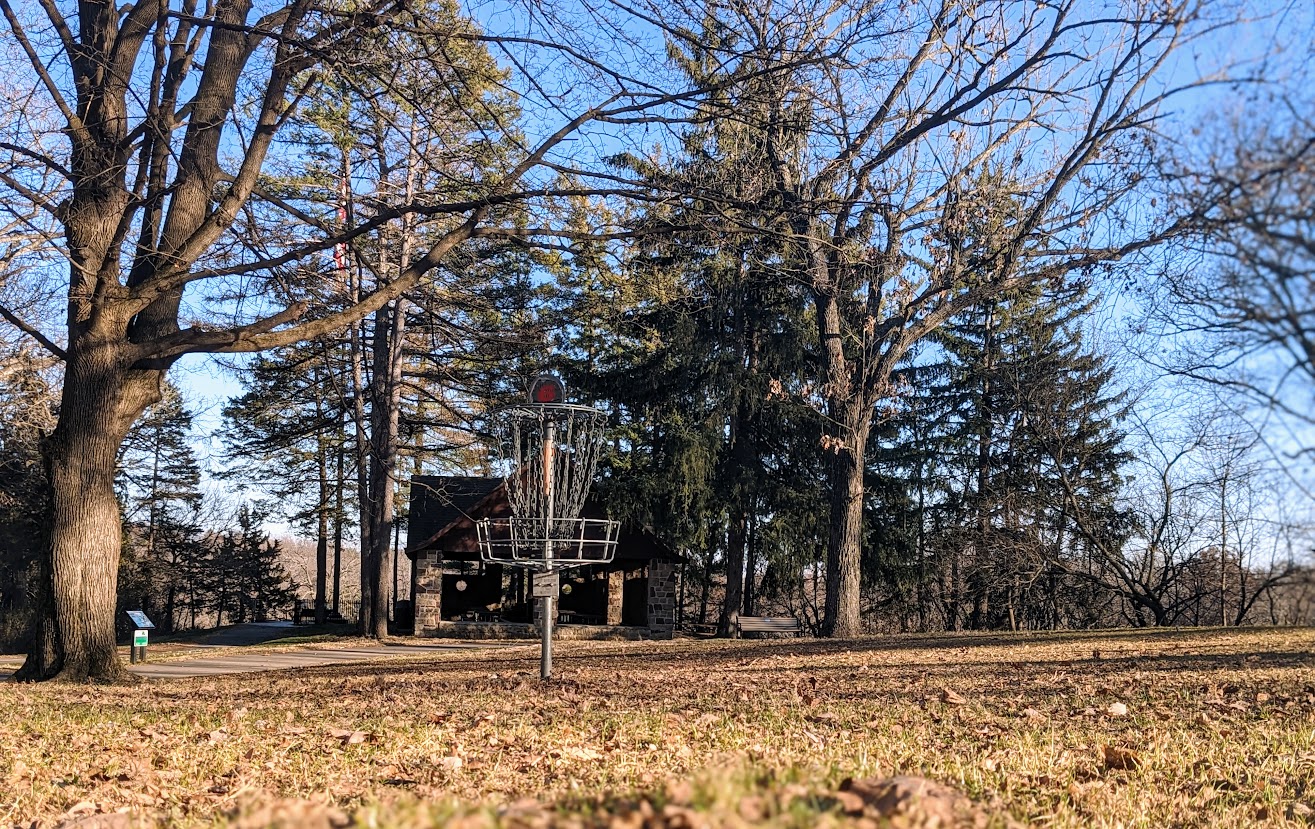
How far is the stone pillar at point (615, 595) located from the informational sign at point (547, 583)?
59.4ft

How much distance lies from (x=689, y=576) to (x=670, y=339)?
806 cm

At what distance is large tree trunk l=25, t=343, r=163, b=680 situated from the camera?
33.0 feet

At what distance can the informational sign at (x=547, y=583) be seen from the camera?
9.44 metres

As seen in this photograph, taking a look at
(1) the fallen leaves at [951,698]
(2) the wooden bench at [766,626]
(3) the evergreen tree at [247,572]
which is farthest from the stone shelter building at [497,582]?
(1) the fallen leaves at [951,698]

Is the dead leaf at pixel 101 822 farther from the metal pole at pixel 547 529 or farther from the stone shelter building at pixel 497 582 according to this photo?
the stone shelter building at pixel 497 582

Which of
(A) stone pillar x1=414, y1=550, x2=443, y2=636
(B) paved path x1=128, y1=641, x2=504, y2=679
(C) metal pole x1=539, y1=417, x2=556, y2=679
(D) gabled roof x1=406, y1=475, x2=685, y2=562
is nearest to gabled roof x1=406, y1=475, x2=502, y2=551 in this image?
(D) gabled roof x1=406, y1=475, x2=685, y2=562

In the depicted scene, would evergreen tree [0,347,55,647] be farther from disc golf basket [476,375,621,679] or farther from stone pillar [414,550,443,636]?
disc golf basket [476,375,621,679]

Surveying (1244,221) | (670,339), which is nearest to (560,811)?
(1244,221)

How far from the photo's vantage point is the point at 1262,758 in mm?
4957

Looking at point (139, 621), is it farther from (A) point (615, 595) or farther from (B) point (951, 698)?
(A) point (615, 595)

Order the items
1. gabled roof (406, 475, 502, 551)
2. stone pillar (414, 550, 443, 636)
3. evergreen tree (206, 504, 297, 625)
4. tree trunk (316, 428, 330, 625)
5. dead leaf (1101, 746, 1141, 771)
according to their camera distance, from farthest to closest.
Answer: evergreen tree (206, 504, 297, 625) → tree trunk (316, 428, 330, 625) → gabled roof (406, 475, 502, 551) → stone pillar (414, 550, 443, 636) → dead leaf (1101, 746, 1141, 771)

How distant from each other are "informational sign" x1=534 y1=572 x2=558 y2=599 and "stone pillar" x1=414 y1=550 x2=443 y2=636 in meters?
17.6

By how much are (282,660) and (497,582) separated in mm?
12354

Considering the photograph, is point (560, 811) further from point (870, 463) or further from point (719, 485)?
point (870, 463)
